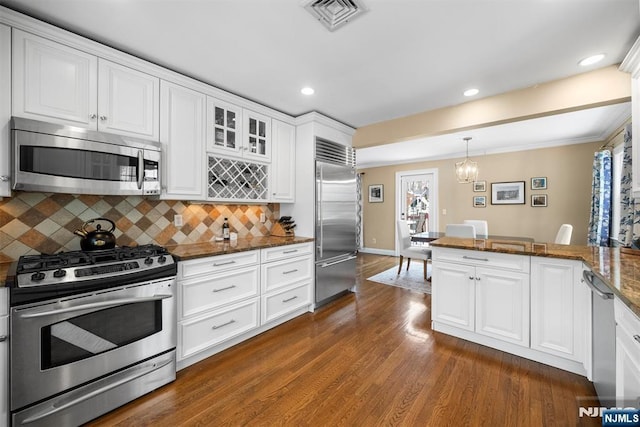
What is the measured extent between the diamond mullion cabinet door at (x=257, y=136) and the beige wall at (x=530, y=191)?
4.38 metres

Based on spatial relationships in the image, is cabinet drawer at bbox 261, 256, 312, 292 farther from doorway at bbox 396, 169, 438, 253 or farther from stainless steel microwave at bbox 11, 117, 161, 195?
doorway at bbox 396, 169, 438, 253

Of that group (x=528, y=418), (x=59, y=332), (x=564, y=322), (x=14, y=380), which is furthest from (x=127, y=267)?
(x=564, y=322)

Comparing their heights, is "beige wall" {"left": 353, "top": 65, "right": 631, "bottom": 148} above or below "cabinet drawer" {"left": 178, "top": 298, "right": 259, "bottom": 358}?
above

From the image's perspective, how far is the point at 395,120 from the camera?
350cm

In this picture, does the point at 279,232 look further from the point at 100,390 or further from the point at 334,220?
the point at 100,390

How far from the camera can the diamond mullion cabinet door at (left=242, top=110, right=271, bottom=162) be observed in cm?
288

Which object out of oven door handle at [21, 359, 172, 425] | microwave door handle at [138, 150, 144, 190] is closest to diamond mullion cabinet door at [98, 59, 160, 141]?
microwave door handle at [138, 150, 144, 190]

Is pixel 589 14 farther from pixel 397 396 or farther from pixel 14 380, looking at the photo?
pixel 14 380

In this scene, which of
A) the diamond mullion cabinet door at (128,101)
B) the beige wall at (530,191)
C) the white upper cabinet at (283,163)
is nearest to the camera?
the diamond mullion cabinet door at (128,101)

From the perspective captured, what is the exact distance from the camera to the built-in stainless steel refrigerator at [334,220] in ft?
10.8

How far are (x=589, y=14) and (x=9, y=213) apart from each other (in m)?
3.92

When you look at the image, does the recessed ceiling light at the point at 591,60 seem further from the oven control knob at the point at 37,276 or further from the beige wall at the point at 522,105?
the oven control knob at the point at 37,276

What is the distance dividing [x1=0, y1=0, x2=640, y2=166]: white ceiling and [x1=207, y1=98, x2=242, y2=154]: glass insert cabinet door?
19 centimetres

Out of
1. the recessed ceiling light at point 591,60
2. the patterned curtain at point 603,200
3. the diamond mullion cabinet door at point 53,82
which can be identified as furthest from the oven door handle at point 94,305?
the patterned curtain at point 603,200
